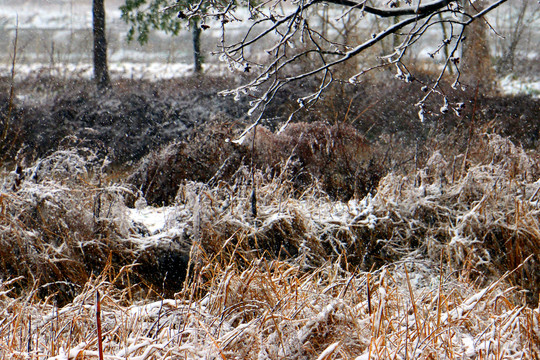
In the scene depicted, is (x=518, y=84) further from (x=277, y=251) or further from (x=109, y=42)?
(x=109, y=42)

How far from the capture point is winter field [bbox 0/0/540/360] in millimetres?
2395

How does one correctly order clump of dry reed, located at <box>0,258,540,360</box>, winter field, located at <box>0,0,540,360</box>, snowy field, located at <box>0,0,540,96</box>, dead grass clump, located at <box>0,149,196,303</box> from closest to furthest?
clump of dry reed, located at <box>0,258,540,360</box>
winter field, located at <box>0,0,540,360</box>
dead grass clump, located at <box>0,149,196,303</box>
snowy field, located at <box>0,0,540,96</box>

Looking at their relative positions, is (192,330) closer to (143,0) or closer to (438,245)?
(438,245)

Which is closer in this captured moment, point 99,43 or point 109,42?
point 99,43

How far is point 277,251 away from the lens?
504 cm

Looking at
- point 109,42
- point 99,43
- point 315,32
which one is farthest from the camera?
point 109,42

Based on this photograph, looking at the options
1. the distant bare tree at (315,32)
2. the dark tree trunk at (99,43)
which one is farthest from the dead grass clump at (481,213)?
the dark tree trunk at (99,43)

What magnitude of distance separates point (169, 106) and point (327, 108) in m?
3.62

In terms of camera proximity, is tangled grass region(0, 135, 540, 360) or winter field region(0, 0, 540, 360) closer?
winter field region(0, 0, 540, 360)

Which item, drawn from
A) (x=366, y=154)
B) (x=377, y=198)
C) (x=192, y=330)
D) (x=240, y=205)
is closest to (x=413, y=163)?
(x=366, y=154)

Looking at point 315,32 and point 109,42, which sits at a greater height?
point 109,42

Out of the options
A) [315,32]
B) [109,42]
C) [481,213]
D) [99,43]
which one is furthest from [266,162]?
[109,42]

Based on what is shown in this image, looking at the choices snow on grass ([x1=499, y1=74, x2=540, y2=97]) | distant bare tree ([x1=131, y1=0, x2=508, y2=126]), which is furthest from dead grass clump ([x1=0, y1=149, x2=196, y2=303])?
snow on grass ([x1=499, y1=74, x2=540, y2=97])

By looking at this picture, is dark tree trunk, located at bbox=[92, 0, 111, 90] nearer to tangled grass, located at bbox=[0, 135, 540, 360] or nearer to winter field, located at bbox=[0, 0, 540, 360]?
winter field, located at bbox=[0, 0, 540, 360]
